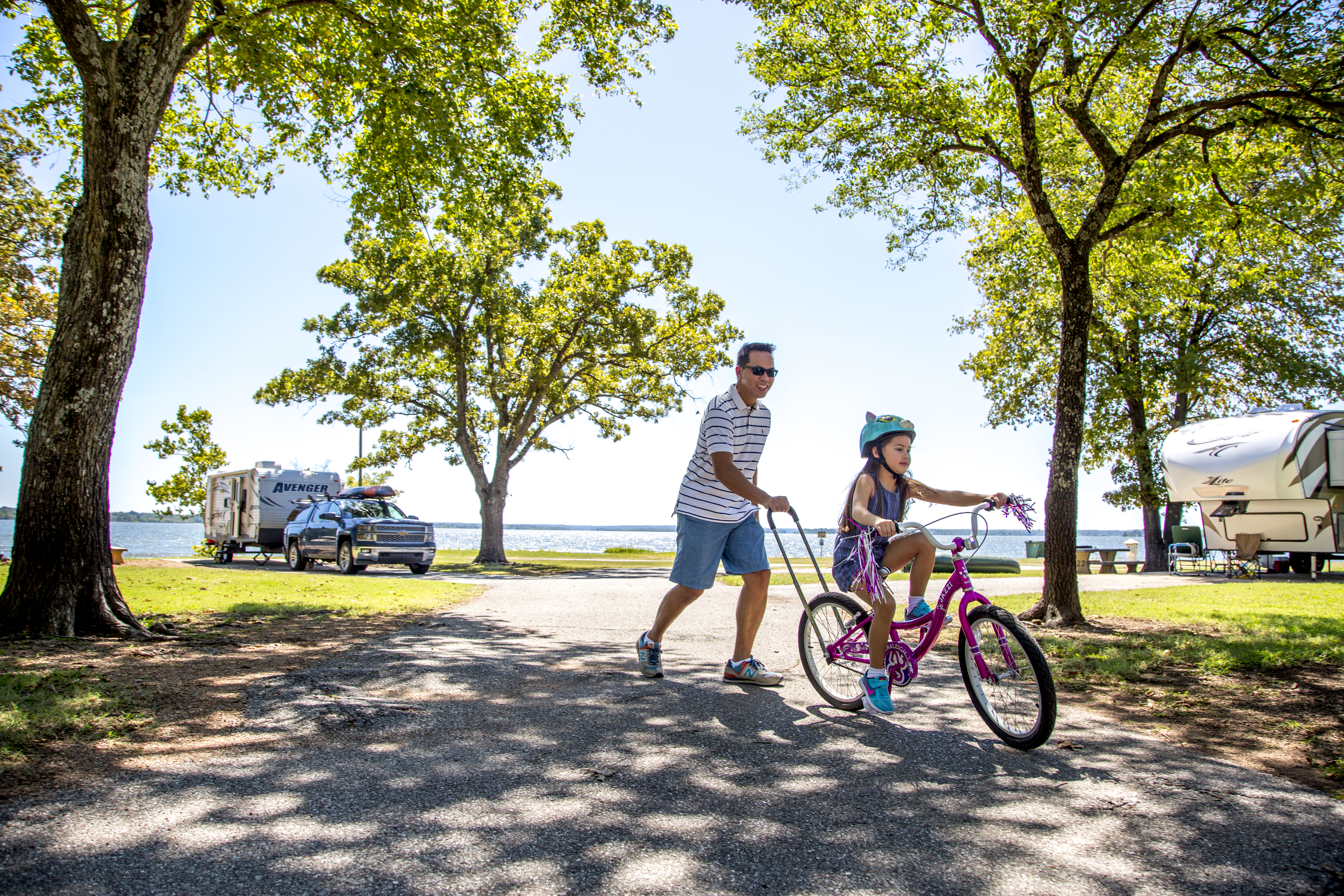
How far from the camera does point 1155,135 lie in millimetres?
10305

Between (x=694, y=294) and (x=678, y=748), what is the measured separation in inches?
1030

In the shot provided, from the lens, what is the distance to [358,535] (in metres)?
19.6

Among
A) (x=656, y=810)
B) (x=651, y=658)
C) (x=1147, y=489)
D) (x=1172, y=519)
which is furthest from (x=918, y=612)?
(x=1172, y=519)

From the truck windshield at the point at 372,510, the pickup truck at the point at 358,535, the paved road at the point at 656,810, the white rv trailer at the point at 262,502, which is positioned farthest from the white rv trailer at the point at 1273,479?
the white rv trailer at the point at 262,502

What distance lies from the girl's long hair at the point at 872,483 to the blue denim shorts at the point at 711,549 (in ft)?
2.02

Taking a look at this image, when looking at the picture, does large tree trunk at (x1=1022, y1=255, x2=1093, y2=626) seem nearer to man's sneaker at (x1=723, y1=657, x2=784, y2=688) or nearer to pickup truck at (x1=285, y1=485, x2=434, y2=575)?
man's sneaker at (x1=723, y1=657, x2=784, y2=688)

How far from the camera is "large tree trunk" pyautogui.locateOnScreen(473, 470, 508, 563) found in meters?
28.1

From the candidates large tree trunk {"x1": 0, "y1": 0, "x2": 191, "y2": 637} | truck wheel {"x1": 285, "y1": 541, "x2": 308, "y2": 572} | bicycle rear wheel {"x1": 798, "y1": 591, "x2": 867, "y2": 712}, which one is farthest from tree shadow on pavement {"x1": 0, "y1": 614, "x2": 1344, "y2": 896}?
truck wheel {"x1": 285, "y1": 541, "x2": 308, "y2": 572}

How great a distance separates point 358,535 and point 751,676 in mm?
15943

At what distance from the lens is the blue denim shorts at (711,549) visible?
5.52 m

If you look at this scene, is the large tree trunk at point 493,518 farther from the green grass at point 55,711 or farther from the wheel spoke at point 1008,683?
the wheel spoke at point 1008,683

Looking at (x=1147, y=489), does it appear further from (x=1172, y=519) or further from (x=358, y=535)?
(x=358, y=535)

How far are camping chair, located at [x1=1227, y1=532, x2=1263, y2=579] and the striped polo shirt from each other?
707 inches

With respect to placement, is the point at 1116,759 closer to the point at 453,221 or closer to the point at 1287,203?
the point at 1287,203
